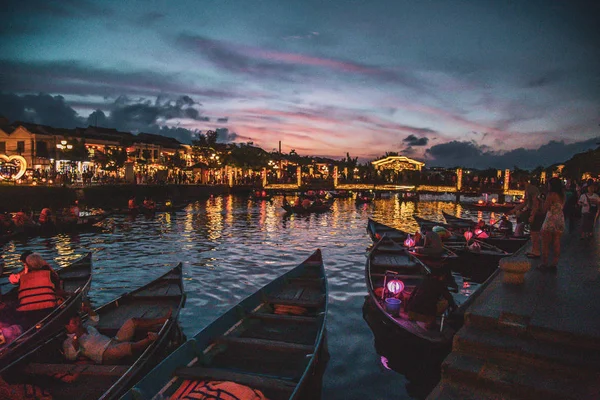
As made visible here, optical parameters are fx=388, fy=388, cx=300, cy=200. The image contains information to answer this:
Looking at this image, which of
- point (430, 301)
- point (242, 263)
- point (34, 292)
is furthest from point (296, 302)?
point (242, 263)

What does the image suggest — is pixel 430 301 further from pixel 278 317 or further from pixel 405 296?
pixel 278 317

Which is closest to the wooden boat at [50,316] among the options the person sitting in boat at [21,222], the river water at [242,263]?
the river water at [242,263]

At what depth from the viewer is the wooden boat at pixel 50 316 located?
20.9 feet

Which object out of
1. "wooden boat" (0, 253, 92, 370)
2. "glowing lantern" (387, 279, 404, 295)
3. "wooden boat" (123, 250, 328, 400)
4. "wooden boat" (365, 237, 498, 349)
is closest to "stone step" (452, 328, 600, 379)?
"wooden boat" (365, 237, 498, 349)

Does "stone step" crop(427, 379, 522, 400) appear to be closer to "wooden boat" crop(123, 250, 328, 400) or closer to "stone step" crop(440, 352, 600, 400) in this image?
"stone step" crop(440, 352, 600, 400)

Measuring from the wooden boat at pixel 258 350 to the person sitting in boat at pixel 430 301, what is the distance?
70.7 inches

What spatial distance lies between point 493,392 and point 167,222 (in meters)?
28.3

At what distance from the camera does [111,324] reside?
7465 millimetres

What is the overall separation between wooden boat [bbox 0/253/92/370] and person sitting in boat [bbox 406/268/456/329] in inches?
265

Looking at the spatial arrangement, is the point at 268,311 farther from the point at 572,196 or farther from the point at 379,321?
the point at 572,196

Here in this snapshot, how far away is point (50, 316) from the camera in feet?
25.4

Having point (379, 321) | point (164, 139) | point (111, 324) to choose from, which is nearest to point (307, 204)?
point (379, 321)

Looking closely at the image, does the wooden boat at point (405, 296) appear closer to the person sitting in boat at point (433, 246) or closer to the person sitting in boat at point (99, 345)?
the person sitting in boat at point (433, 246)

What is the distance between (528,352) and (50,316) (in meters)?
8.35
